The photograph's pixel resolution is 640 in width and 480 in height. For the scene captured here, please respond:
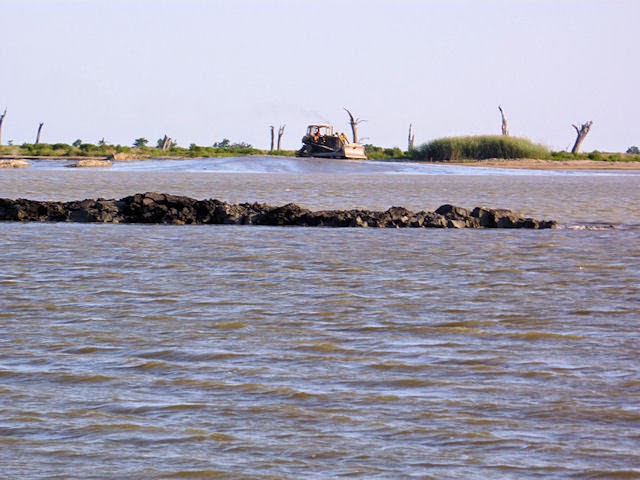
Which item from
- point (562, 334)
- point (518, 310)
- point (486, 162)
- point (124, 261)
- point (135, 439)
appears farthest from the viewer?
point (486, 162)

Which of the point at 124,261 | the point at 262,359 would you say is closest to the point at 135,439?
the point at 262,359

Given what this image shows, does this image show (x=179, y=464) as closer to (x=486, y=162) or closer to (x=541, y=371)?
(x=541, y=371)

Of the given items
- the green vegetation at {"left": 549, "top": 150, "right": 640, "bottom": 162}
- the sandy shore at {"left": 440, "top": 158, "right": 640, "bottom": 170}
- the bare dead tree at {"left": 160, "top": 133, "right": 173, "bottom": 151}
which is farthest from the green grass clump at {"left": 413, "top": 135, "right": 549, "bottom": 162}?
the bare dead tree at {"left": 160, "top": 133, "right": 173, "bottom": 151}

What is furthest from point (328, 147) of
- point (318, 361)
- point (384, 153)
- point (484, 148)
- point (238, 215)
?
point (318, 361)

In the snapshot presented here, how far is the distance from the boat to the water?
1703 inches

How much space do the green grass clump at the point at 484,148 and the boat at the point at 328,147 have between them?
4.60 metres

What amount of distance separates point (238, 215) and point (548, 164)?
37907 mm

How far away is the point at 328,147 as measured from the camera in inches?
2219

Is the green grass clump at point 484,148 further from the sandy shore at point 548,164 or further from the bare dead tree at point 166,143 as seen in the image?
the bare dead tree at point 166,143

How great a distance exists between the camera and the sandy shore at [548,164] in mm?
50459

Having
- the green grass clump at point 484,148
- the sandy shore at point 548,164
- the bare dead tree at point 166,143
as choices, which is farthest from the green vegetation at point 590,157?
the bare dead tree at point 166,143

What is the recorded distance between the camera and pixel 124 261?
11078mm

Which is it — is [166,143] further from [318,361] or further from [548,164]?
[318,361]

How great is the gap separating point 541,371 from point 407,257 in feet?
19.0
